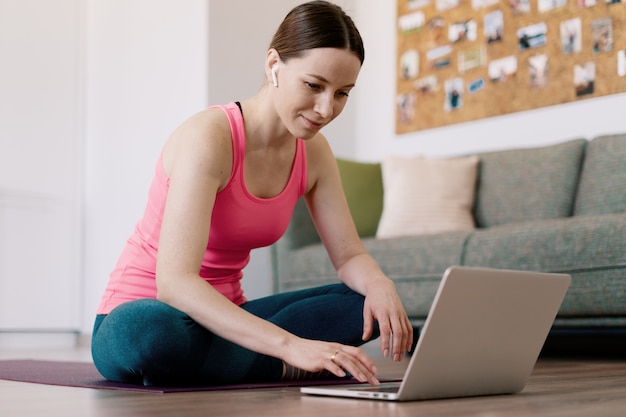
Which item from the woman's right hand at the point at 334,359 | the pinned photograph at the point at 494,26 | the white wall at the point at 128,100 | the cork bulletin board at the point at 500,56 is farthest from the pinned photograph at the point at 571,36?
the woman's right hand at the point at 334,359

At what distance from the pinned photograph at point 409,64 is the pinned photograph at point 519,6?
0.65 metres

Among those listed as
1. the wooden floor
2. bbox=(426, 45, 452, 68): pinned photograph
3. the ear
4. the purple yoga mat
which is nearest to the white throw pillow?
bbox=(426, 45, 452, 68): pinned photograph

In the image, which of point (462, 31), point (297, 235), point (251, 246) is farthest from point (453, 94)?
point (251, 246)

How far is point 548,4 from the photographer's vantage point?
159 inches

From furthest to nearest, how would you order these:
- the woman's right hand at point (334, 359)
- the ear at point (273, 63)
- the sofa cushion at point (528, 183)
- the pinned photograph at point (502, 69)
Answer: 1. the pinned photograph at point (502, 69)
2. the sofa cushion at point (528, 183)
3. the ear at point (273, 63)
4. the woman's right hand at point (334, 359)

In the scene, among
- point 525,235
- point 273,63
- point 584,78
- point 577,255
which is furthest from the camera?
point 584,78

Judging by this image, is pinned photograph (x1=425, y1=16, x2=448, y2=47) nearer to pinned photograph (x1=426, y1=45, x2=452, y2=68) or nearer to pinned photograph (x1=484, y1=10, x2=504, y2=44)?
→ pinned photograph (x1=426, y1=45, x2=452, y2=68)

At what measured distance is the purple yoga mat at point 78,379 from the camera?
63.4 inches

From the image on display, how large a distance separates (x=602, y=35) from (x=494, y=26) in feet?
2.00

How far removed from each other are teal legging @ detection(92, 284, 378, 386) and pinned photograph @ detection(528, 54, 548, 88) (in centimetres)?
250

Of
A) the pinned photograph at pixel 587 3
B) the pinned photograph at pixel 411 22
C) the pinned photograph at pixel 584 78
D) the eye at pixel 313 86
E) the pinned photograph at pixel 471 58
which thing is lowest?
the eye at pixel 313 86

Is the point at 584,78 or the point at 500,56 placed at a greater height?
the point at 500,56

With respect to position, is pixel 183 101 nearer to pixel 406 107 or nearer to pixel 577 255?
pixel 406 107

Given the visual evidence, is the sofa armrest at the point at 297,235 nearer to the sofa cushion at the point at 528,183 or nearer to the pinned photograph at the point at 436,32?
the sofa cushion at the point at 528,183
